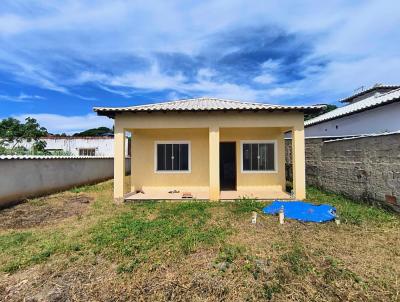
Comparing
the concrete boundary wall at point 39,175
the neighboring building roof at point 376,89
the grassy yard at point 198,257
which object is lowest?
the grassy yard at point 198,257

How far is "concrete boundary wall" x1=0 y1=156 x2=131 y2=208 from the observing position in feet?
28.9

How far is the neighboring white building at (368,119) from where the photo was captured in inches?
376

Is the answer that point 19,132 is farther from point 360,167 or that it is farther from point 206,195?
point 360,167

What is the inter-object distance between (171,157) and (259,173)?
154 inches

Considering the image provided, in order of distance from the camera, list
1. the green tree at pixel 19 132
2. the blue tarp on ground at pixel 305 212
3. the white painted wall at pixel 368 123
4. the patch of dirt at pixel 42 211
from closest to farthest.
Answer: the blue tarp on ground at pixel 305 212
the patch of dirt at pixel 42 211
the white painted wall at pixel 368 123
the green tree at pixel 19 132

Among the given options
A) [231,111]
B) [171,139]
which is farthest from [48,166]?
[231,111]

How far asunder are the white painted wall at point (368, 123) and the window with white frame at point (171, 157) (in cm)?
796

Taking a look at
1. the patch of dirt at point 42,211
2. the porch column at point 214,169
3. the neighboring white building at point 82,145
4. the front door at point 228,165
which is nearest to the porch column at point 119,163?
the patch of dirt at point 42,211

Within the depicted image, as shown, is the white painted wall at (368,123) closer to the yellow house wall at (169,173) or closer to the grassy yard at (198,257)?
the grassy yard at (198,257)

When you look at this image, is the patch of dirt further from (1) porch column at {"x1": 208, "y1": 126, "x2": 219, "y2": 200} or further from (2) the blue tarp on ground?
(2) the blue tarp on ground

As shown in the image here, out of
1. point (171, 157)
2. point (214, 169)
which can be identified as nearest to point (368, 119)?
point (214, 169)

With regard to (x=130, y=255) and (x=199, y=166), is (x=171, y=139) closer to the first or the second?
(x=199, y=166)

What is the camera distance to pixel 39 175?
34.8ft

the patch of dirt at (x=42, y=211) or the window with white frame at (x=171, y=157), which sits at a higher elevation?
the window with white frame at (x=171, y=157)
